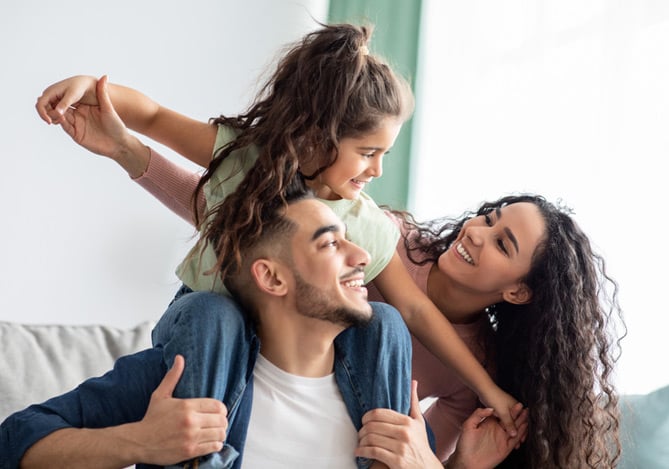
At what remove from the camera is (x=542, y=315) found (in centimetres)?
198

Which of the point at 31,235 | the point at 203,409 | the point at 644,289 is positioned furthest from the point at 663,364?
the point at 31,235

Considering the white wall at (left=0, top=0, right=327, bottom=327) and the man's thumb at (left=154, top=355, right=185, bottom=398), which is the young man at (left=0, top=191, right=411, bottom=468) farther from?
the white wall at (left=0, top=0, right=327, bottom=327)

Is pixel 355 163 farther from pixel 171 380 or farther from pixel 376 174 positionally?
pixel 171 380

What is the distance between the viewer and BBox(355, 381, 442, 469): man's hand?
1617 millimetres

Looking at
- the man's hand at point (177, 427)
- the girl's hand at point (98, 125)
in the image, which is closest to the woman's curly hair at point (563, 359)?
the man's hand at point (177, 427)

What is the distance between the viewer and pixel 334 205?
188 cm

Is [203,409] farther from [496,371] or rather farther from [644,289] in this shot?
[644,289]

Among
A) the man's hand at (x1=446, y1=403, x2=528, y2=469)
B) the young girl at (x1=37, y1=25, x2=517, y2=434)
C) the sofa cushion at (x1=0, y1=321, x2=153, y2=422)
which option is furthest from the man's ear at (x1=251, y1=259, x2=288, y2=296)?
the sofa cushion at (x1=0, y1=321, x2=153, y2=422)

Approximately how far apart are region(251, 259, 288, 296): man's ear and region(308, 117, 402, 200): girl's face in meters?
0.26

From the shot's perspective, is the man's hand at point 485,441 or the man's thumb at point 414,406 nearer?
the man's thumb at point 414,406

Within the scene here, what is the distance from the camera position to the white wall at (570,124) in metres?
2.45

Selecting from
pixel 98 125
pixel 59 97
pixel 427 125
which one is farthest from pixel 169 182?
pixel 427 125

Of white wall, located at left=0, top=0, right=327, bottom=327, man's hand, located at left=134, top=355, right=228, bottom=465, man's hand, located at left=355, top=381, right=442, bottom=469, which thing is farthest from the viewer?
white wall, located at left=0, top=0, right=327, bottom=327

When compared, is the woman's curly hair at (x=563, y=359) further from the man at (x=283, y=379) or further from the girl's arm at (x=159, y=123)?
the girl's arm at (x=159, y=123)
